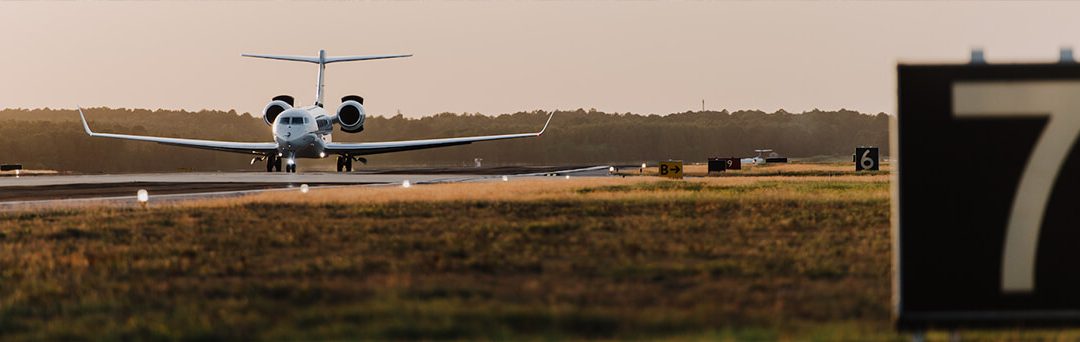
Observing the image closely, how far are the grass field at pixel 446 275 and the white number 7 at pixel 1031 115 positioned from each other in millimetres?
2224

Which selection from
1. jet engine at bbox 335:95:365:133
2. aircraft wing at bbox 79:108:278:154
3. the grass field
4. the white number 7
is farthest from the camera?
jet engine at bbox 335:95:365:133

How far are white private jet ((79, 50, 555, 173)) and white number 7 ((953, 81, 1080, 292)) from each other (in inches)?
2325

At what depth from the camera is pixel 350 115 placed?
7775 cm

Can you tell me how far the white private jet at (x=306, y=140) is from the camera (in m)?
65.1

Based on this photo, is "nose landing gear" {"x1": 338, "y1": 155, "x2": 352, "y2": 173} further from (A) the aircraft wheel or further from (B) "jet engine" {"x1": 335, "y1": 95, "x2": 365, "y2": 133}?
(A) the aircraft wheel

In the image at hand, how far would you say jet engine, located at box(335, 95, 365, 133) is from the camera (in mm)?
77312

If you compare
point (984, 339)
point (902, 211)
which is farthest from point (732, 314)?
point (902, 211)

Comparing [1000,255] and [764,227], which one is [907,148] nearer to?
[1000,255]

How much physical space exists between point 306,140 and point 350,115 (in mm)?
12388

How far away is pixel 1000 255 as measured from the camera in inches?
331

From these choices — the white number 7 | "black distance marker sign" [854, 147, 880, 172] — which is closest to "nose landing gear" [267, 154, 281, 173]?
"black distance marker sign" [854, 147, 880, 172]

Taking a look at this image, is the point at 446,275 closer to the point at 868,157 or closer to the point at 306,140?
the point at 306,140

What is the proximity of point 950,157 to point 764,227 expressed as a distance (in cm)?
1560

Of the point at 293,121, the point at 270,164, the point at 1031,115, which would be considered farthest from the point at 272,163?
the point at 1031,115
